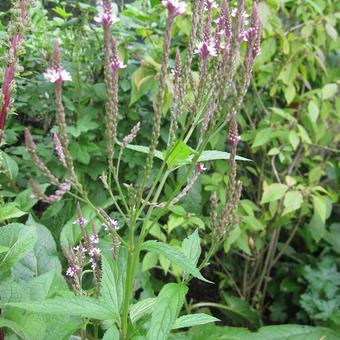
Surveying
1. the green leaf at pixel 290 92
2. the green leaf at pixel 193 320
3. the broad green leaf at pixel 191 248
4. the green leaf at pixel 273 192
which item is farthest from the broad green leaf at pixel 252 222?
the green leaf at pixel 193 320

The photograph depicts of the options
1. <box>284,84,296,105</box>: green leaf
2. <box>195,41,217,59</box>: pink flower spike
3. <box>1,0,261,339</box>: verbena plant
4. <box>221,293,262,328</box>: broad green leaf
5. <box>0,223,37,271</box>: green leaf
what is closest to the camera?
<box>1,0,261,339</box>: verbena plant

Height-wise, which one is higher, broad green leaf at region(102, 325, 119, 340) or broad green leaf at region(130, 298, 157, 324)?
broad green leaf at region(130, 298, 157, 324)

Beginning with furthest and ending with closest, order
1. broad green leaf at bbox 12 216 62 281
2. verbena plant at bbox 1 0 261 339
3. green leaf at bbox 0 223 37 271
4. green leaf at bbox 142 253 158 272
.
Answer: green leaf at bbox 142 253 158 272
broad green leaf at bbox 12 216 62 281
green leaf at bbox 0 223 37 271
verbena plant at bbox 1 0 261 339

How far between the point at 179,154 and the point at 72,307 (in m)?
0.37

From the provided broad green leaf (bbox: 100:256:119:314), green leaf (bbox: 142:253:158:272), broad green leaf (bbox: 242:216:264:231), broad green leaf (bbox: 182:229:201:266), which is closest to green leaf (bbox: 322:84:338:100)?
broad green leaf (bbox: 242:216:264:231)

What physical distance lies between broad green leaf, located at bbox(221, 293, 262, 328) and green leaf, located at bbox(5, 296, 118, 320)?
1.66m

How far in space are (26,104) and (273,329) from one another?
151 cm

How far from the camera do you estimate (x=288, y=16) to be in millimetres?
2676

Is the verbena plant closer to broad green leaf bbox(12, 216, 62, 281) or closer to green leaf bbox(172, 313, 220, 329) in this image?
green leaf bbox(172, 313, 220, 329)

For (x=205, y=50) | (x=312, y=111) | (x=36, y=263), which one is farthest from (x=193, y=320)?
(x=312, y=111)

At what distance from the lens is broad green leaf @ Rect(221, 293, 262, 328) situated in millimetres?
2564

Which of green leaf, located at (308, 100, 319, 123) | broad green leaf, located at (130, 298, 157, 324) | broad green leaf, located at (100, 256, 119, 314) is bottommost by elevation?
broad green leaf, located at (130, 298, 157, 324)

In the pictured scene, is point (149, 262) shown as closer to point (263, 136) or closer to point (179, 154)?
point (263, 136)

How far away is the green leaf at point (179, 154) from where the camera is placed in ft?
3.35
